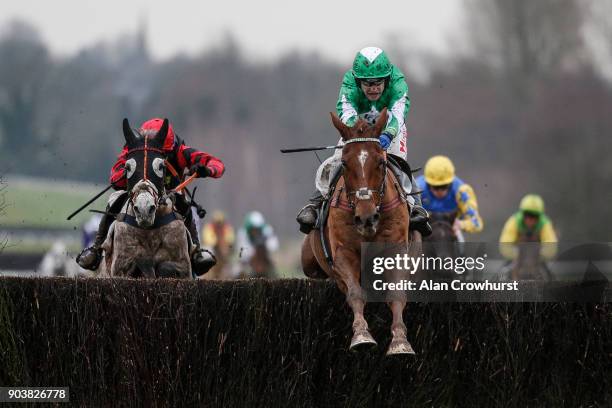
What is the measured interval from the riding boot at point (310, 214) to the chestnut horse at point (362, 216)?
1.40 ft

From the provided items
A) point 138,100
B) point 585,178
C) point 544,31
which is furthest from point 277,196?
point 585,178

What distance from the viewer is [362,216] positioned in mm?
7672

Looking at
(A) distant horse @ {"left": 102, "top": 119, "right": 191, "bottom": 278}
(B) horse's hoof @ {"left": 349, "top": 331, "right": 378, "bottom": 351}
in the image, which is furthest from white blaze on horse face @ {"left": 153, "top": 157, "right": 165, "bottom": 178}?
(B) horse's hoof @ {"left": 349, "top": 331, "right": 378, "bottom": 351}

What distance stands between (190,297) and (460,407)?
6.46ft

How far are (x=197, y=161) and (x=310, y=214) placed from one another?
1680 mm

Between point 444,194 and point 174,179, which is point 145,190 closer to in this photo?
point 174,179

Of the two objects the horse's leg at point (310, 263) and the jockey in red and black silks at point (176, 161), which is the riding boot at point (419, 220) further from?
the jockey in red and black silks at point (176, 161)

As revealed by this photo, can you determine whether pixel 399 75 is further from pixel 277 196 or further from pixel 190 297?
pixel 277 196

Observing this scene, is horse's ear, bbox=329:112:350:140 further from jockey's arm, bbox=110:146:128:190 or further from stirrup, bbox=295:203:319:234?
jockey's arm, bbox=110:146:128:190

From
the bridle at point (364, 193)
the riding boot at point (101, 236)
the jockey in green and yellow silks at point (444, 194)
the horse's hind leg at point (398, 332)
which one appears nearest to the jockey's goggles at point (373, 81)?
the bridle at point (364, 193)

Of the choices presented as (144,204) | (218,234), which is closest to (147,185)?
(144,204)

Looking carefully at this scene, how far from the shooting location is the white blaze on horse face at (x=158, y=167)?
378 inches

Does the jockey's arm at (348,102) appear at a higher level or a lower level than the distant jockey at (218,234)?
lower

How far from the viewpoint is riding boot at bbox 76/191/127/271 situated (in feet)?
33.8
